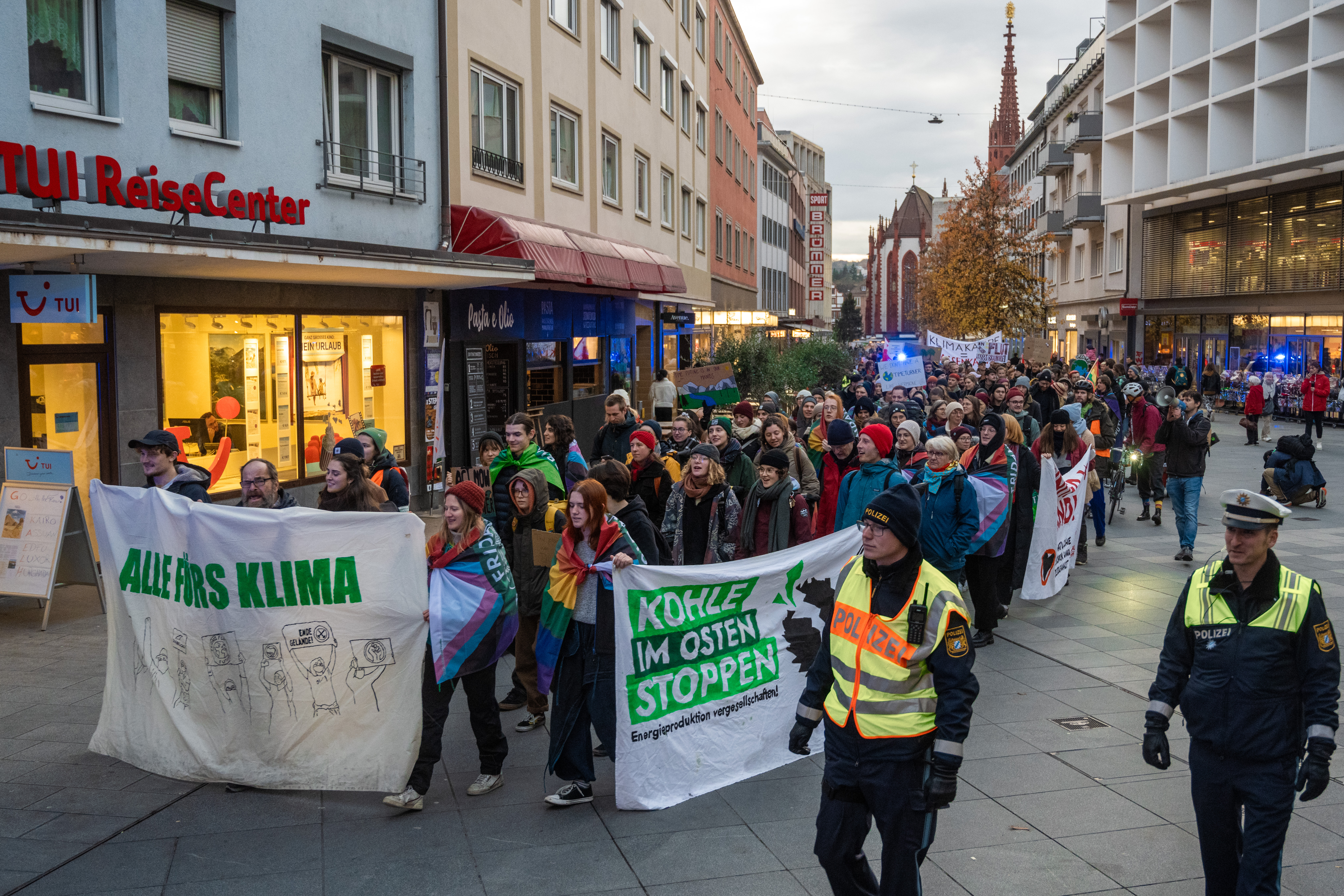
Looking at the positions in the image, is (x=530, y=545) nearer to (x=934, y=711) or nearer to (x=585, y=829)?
(x=585, y=829)

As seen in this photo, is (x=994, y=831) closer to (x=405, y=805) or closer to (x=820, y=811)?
(x=820, y=811)

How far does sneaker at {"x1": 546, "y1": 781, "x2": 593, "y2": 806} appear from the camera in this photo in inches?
241

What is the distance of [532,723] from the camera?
24.9ft

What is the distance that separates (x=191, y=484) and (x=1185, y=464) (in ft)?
34.7

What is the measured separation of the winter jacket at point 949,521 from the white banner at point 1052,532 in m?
2.42

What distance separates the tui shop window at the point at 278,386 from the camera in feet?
42.7

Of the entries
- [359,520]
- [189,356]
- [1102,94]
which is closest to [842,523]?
[359,520]

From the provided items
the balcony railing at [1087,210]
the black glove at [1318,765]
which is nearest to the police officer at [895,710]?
the black glove at [1318,765]

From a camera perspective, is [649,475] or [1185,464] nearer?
[649,475]

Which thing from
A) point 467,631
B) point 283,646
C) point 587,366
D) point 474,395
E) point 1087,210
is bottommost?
point 283,646

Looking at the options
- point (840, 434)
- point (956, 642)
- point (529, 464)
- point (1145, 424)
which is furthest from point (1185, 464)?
point (956, 642)

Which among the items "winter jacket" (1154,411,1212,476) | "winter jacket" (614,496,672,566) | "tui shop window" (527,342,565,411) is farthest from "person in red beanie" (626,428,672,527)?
"tui shop window" (527,342,565,411)

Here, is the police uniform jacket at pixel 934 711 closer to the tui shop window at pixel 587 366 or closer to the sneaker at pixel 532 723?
the sneaker at pixel 532 723

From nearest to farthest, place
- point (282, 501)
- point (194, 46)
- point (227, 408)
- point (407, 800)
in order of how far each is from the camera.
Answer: point (407, 800) < point (282, 501) < point (194, 46) < point (227, 408)
